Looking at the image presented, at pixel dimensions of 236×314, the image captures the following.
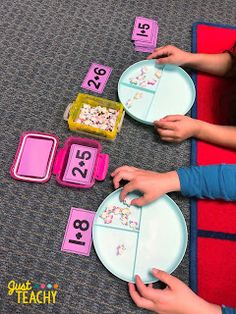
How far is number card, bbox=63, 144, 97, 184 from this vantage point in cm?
84

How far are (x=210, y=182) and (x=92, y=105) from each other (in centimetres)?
40

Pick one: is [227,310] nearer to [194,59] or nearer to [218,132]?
[218,132]

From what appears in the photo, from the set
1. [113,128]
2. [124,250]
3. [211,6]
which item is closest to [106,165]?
[113,128]

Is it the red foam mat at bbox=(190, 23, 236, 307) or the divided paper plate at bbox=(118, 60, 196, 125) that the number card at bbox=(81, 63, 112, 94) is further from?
the red foam mat at bbox=(190, 23, 236, 307)

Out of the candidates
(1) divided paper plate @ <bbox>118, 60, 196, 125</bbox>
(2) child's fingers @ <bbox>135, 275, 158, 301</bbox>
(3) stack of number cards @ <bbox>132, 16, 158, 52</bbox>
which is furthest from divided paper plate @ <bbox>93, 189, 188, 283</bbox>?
(3) stack of number cards @ <bbox>132, 16, 158, 52</bbox>

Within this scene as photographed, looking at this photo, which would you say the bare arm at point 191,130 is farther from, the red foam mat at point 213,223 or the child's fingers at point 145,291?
the child's fingers at point 145,291

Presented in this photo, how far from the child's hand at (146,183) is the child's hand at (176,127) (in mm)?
125

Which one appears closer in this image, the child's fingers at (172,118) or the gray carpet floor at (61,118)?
the gray carpet floor at (61,118)

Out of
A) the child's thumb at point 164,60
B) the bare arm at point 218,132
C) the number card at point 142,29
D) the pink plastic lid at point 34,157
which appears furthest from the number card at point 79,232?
the number card at point 142,29

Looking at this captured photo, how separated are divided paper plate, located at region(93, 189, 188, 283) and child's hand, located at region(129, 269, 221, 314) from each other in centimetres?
3

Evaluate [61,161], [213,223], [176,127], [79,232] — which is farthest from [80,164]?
[213,223]

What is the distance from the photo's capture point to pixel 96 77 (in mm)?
1012

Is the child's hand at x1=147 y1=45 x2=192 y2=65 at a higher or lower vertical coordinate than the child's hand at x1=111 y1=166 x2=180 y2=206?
higher

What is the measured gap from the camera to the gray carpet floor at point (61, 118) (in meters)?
0.76
